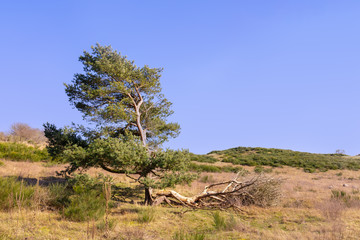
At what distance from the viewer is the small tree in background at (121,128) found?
366 inches

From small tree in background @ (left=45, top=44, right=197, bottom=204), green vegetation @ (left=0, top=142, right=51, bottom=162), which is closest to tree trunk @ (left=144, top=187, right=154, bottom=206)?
small tree in background @ (left=45, top=44, right=197, bottom=204)

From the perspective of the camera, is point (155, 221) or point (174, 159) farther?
point (174, 159)

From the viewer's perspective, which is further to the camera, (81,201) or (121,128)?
(121,128)

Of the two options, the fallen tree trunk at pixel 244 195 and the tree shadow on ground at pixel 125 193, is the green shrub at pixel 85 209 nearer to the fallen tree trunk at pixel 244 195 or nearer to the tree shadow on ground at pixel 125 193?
the tree shadow on ground at pixel 125 193

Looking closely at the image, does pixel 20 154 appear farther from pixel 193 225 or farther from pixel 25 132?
pixel 25 132

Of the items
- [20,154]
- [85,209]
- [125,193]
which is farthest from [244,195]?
[20,154]

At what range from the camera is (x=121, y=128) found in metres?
11.5

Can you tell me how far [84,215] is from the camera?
7.30 meters

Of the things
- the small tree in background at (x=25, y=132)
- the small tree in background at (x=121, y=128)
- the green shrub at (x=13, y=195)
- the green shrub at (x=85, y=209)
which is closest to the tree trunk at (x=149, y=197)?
the small tree in background at (x=121, y=128)

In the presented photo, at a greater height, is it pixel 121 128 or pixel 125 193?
pixel 121 128

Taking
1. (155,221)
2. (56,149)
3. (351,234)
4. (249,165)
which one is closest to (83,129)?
(56,149)

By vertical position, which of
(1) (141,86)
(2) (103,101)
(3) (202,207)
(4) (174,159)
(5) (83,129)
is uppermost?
(1) (141,86)

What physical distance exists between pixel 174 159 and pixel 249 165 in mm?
32573

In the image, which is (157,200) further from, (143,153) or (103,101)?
(103,101)
